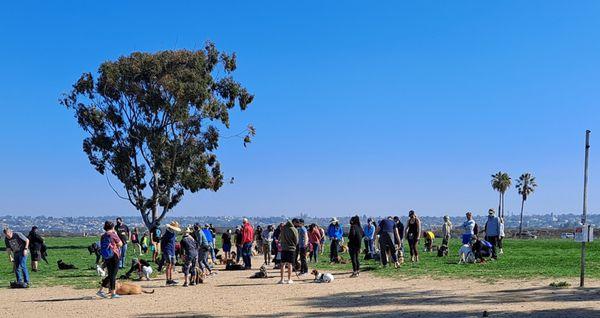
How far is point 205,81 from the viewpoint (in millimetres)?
43594

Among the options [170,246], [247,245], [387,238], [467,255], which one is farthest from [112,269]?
[467,255]

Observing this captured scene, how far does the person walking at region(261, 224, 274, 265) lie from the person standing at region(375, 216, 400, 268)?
5.36 meters

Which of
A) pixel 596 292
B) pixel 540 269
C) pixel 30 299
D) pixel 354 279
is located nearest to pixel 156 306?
pixel 30 299

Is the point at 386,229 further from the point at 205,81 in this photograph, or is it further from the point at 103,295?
the point at 205,81

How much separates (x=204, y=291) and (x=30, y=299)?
12.1 ft

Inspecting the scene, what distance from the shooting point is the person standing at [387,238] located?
2053 cm

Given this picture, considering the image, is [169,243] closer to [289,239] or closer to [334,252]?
[289,239]

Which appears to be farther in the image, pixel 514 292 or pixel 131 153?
pixel 131 153

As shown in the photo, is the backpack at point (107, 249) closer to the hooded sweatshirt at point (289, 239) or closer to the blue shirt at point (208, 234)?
the hooded sweatshirt at point (289, 239)

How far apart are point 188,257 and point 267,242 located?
898 cm

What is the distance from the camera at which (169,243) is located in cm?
1816

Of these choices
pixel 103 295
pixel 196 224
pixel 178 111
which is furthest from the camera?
pixel 178 111

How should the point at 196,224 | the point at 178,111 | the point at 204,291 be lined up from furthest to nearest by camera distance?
the point at 178,111, the point at 196,224, the point at 204,291

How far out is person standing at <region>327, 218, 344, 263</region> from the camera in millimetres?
24452
